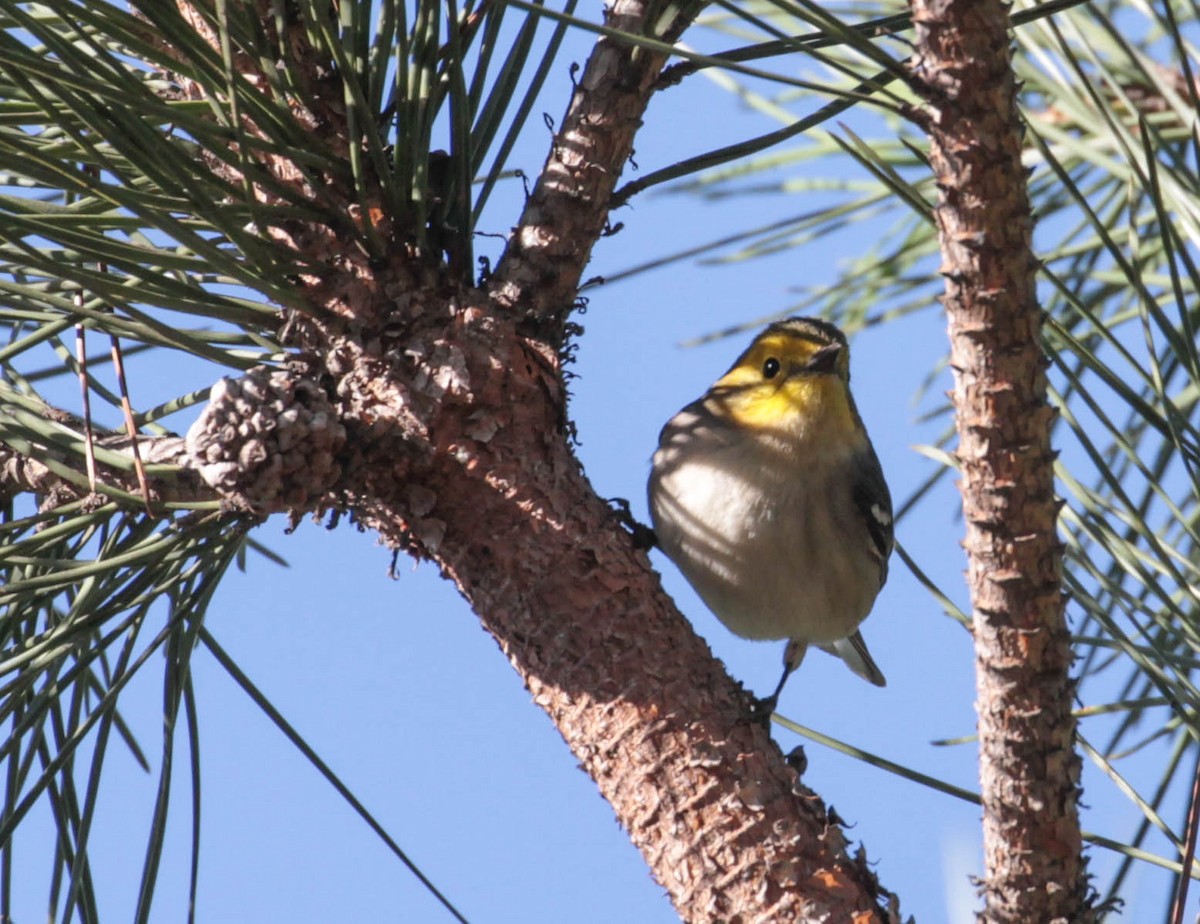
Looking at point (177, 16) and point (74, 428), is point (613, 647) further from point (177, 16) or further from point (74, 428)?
point (177, 16)

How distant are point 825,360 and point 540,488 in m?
1.85

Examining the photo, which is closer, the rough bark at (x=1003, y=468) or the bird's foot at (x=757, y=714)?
the rough bark at (x=1003, y=468)

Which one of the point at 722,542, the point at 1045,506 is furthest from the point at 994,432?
the point at 722,542

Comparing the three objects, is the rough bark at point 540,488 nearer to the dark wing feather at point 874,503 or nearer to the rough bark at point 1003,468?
the rough bark at point 1003,468

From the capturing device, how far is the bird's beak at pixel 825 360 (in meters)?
3.73

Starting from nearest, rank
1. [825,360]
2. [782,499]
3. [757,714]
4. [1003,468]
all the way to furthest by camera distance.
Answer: [1003,468] < [757,714] < [782,499] < [825,360]

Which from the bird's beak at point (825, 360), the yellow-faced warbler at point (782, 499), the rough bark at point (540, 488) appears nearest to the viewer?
the rough bark at point (540, 488)

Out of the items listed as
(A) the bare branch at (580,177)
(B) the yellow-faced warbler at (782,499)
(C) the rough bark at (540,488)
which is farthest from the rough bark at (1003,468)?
(B) the yellow-faced warbler at (782,499)

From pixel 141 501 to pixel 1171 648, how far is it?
212 centimetres

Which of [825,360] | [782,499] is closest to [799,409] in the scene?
[825,360]

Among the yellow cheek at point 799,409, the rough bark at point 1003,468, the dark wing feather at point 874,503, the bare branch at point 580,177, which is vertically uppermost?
the yellow cheek at point 799,409

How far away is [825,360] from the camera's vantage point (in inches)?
148

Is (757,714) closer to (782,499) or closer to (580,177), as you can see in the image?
(580,177)

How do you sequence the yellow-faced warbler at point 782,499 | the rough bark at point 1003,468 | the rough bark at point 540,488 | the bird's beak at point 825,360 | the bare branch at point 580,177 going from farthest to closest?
the bird's beak at point 825,360 < the yellow-faced warbler at point 782,499 < the bare branch at point 580,177 < the rough bark at point 540,488 < the rough bark at point 1003,468
